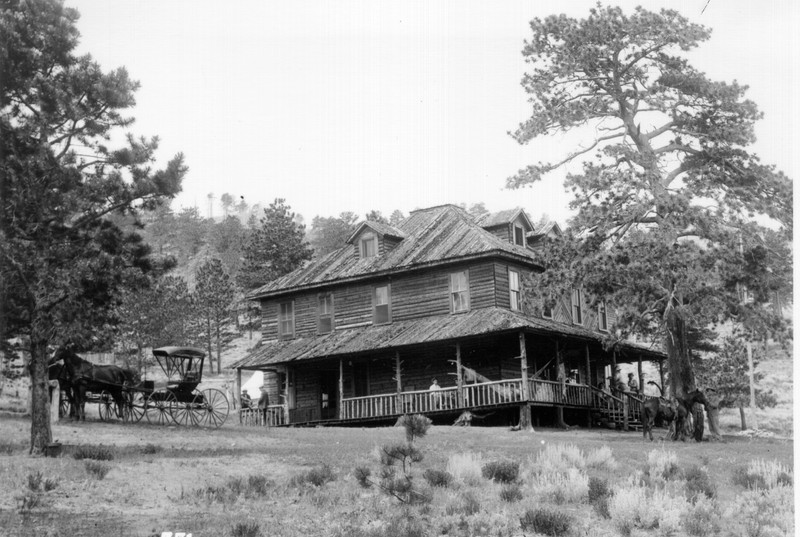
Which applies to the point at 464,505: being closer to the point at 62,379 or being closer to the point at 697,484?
the point at 697,484

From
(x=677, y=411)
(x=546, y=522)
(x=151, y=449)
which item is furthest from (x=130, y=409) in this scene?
(x=677, y=411)

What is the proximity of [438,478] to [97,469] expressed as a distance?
6.60 m

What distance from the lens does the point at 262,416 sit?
4038 centimetres

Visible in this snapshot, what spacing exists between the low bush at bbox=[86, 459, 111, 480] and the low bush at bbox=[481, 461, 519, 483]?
24.7 ft

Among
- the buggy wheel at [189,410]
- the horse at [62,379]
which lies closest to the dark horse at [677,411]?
the buggy wheel at [189,410]

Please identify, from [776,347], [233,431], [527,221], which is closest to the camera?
[233,431]

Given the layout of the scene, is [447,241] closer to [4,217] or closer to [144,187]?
[144,187]

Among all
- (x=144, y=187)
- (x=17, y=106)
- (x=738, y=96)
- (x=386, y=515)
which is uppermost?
(x=738, y=96)

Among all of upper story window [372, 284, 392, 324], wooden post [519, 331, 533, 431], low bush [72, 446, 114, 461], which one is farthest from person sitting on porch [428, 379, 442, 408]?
low bush [72, 446, 114, 461]

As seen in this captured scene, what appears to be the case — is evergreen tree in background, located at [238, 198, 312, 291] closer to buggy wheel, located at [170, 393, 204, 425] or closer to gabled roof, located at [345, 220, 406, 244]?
gabled roof, located at [345, 220, 406, 244]

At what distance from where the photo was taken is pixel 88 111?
22703 millimetres

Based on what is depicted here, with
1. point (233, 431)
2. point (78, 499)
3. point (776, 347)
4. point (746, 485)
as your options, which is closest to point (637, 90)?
point (746, 485)

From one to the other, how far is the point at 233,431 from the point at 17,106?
11253 millimetres

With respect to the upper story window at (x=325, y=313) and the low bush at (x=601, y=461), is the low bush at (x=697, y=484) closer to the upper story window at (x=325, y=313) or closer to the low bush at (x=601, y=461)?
the low bush at (x=601, y=461)
